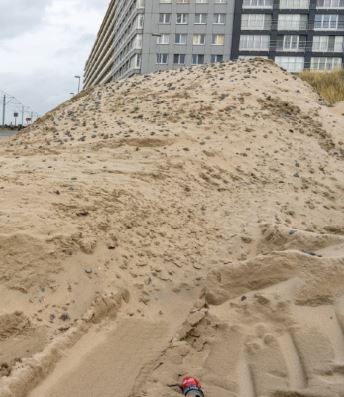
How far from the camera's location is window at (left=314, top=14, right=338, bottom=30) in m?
41.8

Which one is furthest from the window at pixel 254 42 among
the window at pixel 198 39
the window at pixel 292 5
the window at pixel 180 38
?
the window at pixel 180 38

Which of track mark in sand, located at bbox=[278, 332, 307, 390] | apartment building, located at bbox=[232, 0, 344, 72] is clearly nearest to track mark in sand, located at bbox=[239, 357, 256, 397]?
track mark in sand, located at bbox=[278, 332, 307, 390]

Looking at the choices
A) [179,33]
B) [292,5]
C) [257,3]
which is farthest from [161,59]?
[292,5]

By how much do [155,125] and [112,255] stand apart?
10.3ft

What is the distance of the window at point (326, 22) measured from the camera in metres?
41.8

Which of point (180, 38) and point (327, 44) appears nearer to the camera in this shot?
point (327, 44)

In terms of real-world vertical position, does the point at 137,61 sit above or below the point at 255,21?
below

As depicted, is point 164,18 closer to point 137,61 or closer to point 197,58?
point 137,61

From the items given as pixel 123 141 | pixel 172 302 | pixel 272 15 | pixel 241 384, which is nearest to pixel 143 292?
pixel 172 302

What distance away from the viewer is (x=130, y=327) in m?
3.14

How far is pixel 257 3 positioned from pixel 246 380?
1783 inches

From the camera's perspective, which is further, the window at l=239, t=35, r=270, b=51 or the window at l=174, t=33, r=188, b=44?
the window at l=174, t=33, r=188, b=44

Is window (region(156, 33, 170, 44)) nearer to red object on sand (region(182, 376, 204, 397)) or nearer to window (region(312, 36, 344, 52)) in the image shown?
window (region(312, 36, 344, 52))

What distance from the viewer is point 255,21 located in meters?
42.9
